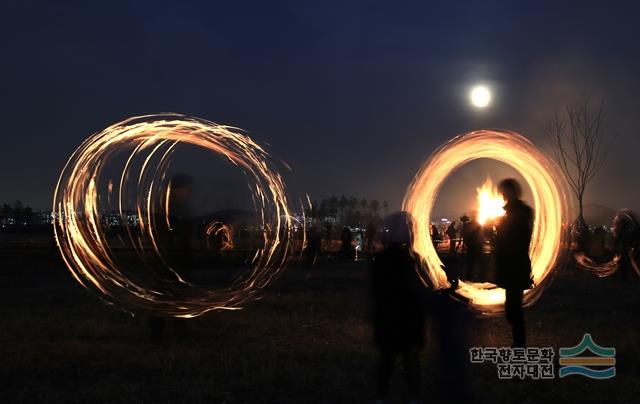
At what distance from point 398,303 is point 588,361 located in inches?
110

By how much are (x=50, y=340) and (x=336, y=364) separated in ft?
12.9

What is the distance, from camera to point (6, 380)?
618 centimetres

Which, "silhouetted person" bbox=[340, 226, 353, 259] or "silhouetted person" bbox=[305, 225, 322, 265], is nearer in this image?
"silhouetted person" bbox=[305, 225, 322, 265]

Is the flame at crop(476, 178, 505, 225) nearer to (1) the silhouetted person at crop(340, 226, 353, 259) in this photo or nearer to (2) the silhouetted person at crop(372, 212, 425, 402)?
(2) the silhouetted person at crop(372, 212, 425, 402)

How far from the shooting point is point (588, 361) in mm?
6652

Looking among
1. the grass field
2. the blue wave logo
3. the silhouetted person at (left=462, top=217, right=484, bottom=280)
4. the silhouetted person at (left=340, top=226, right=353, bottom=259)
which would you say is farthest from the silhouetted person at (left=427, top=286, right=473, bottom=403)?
the silhouetted person at (left=340, top=226, right=353, bottom=259)

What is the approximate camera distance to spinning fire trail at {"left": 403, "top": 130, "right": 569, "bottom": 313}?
10.3 meters

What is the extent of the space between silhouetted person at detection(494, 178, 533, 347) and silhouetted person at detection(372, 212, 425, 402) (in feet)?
5.81

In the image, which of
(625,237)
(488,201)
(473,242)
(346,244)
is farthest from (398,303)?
(346,244)

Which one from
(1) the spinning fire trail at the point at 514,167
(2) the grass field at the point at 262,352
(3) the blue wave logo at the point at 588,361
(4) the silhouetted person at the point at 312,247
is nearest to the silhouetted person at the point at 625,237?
(2) the grass field at the point at 262,352

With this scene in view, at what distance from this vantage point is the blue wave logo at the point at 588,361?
6.29m

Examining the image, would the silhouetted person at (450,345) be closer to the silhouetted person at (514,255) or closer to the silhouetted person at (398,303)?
the silhouetted person at (398,303)

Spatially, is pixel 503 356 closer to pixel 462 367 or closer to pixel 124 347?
pixel 462 367

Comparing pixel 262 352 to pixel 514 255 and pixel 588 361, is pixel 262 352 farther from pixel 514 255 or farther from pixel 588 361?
pixel 588 361
